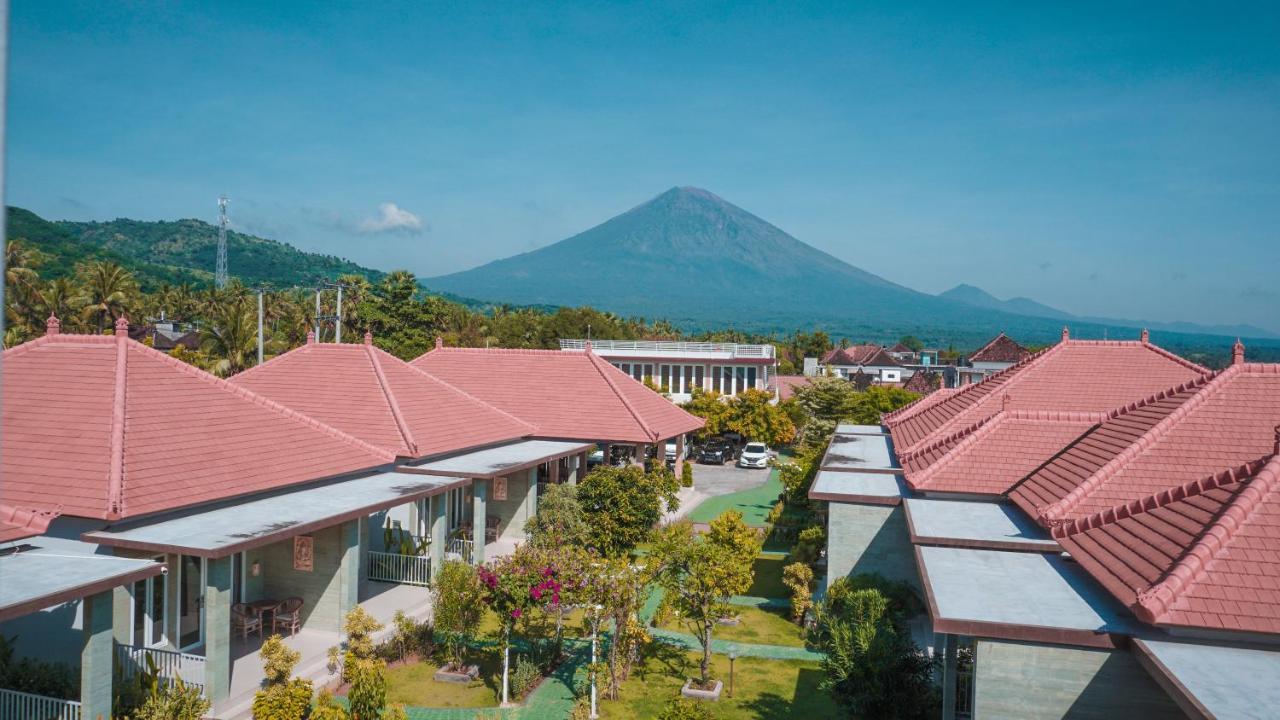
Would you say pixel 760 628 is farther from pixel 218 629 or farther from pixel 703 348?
pixel 703 348

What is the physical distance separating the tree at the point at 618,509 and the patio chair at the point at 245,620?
761 cm

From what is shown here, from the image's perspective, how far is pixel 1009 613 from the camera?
9383 mm

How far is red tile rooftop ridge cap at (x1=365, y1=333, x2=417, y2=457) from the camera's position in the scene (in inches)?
754

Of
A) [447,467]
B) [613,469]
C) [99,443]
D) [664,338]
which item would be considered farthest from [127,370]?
[664,338]

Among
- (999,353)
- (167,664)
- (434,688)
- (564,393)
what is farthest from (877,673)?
(999,353)

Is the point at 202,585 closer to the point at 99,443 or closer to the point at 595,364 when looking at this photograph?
the point at 99,443

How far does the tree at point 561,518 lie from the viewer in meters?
18.6

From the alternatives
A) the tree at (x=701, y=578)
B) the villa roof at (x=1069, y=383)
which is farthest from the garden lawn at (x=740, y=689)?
the villa roof at (x=1069, y=383)

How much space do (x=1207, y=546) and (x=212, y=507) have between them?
13.9 metres

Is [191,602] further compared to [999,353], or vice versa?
[999,353]

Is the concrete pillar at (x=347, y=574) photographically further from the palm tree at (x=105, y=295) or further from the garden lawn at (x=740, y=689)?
the palm tree at (x=105, y=295)

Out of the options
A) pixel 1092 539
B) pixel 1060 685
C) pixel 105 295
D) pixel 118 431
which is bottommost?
pixel 1060 685

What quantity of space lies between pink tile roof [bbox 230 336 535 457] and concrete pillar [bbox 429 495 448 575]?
198 cm

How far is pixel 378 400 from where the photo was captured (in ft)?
68.1
